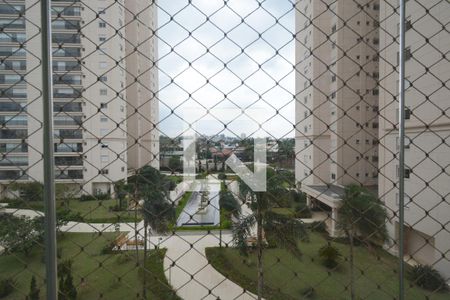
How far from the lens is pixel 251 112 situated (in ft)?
3.72

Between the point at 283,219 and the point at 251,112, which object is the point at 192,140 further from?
the point at 283,219

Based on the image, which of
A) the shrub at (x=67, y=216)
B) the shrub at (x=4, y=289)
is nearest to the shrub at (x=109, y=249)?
the shrub at (x=4, y=289)

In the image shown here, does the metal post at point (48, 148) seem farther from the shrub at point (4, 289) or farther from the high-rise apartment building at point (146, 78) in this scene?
the shrub at point (4, 289)

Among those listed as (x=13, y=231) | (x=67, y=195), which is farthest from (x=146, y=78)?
(x=13, y=231)

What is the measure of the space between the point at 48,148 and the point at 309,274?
16.0 feet

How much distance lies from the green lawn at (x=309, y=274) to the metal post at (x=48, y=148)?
128 inches

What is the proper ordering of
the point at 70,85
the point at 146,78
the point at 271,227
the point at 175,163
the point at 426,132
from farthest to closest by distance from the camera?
1. the point at 426,132
2. the point at 271,227
3. the point at 146,78
4. the point at 175,163
5. the point at 70,85

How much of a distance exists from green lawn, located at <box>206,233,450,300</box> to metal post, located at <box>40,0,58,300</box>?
3.26 metres

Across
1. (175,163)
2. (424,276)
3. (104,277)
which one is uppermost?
(175,163)

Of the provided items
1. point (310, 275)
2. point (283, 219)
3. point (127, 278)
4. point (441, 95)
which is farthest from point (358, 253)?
point (127, 278)

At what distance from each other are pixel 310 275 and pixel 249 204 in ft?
6.87

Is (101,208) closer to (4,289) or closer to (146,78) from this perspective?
(146,78)

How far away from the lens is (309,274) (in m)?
4.78

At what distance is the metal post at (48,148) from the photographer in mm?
751
